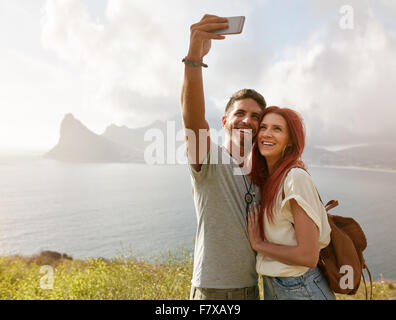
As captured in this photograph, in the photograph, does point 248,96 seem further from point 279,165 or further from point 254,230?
point 254,230

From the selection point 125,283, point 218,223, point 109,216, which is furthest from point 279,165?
point 109,216

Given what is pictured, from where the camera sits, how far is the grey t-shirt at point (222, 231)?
2166mm

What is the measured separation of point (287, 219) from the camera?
6.98ft

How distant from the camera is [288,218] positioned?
2115 millimetres

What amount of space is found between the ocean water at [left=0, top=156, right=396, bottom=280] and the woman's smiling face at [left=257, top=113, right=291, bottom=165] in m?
54.2

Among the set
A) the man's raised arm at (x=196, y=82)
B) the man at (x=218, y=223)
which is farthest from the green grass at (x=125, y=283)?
the man's raised arm at (x=196, y=82)

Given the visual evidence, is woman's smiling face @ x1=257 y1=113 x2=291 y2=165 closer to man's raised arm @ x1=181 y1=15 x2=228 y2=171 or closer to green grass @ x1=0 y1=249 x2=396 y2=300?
man's raised arm @ x1=181 y1=15 x2=228 y2=171

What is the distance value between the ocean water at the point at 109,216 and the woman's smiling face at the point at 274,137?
178 feet

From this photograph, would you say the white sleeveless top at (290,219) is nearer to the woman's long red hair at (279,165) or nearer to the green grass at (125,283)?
the woman's long red hair at (279,165)

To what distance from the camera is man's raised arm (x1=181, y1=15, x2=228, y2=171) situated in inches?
76.6

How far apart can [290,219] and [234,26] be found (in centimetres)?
155
